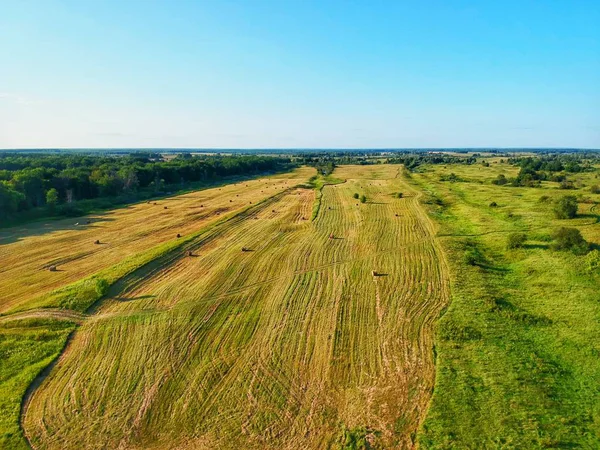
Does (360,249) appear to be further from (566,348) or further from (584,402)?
(584,402)

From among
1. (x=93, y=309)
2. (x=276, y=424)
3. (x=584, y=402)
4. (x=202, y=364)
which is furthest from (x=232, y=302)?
(x=584, y=402)

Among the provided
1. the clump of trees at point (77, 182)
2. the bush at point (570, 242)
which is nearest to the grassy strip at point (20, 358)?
the bush at point (570, 242)

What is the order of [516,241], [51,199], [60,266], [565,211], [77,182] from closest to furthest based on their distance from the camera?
[60,266] < [516,241] < [565,211] < [51,199] < [77,182]

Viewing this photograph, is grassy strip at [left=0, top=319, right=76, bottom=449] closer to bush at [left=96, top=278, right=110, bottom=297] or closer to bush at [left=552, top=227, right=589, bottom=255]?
bush at [left=96, top=278, right=110, bottom=297]

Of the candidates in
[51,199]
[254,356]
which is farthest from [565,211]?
[51,199]

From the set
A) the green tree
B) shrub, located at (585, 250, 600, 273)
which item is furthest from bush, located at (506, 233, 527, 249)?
the green tree

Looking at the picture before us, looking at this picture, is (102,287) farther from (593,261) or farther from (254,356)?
(593,261)
